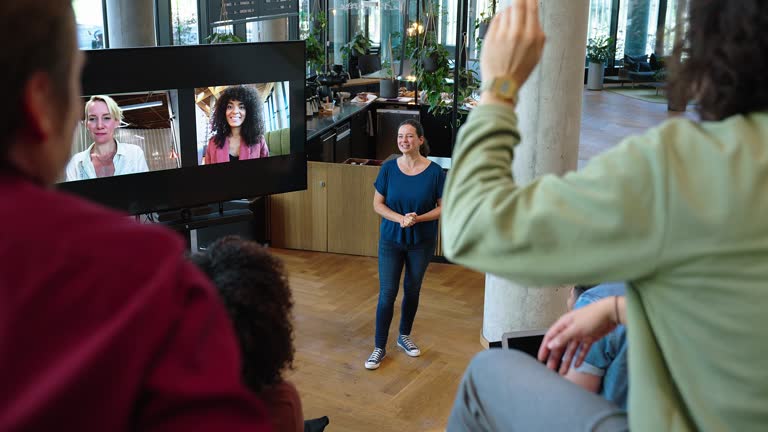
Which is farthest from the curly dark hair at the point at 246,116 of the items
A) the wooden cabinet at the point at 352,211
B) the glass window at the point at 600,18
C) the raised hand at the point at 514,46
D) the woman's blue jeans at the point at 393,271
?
the glass window at the point at 600,18

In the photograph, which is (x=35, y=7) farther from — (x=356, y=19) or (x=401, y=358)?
Answer: (x=356, y=19)

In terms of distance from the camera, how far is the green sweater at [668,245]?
2.81ft

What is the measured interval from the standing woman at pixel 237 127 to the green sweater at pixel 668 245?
5052 millimetres

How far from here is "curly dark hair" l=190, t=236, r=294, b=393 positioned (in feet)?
4.61

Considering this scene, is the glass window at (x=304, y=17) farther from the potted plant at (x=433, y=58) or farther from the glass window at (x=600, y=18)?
the glass window at (x=600, y=18)

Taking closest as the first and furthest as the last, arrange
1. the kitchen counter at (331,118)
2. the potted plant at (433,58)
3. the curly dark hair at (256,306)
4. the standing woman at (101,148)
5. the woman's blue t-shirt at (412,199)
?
the curly dark hair at (256,306)
the standing woman at (101,148)
the woman's blue t-shirt at (412,199)
the kitchen counter at (331,118)
the potted plant at (433,58)

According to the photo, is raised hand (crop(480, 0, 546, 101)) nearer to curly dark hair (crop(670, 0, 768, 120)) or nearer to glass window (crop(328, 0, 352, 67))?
curly dark hair (crop(670, 0, 768, 120))

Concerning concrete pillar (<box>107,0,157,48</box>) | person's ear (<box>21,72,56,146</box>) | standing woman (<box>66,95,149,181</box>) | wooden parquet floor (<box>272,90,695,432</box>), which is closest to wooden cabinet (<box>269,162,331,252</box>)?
wooden parquet floor (<box>272,90,695,432</box>)

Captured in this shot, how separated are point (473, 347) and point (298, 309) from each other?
1413 mm

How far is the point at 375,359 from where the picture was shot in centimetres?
544

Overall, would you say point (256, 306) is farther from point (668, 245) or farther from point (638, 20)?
point (638, 20)

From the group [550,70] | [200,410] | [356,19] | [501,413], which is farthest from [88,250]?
[356,19]

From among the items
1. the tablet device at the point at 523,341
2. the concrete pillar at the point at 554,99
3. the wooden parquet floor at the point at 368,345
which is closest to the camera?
the tablet device at the point at 523,341

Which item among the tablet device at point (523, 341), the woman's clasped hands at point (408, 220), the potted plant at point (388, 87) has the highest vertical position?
the tablet device at point (523, 341)
